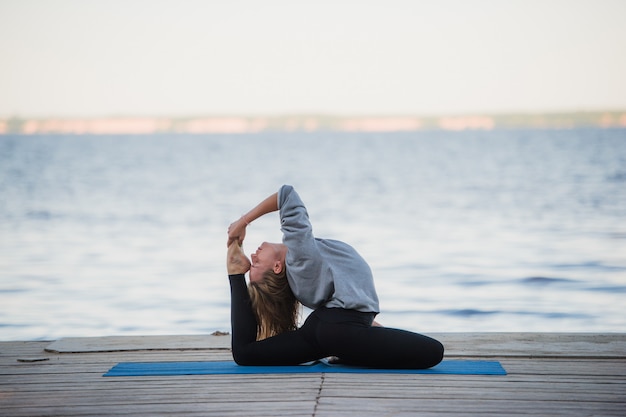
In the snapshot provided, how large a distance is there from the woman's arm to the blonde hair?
0.24 meters

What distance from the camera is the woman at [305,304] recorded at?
4.24m

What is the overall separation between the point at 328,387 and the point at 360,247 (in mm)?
11026

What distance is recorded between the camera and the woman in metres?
4.24

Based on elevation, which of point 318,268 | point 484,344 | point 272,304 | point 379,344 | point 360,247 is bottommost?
point 360,247

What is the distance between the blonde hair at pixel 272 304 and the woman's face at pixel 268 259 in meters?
0.02

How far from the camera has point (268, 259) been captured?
437 cm

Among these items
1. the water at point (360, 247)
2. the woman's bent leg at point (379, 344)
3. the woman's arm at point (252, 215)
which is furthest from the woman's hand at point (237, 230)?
the water at point (360, 247)

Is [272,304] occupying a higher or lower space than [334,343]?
higher

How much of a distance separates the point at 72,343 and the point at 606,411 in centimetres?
299

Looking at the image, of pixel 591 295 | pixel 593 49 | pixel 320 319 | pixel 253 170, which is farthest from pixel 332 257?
pixel 593 49

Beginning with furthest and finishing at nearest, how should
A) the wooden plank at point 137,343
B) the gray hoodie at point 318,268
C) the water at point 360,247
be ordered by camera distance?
1. the water at point 360,247
2. the wooden plank at point 137,343
3. the gray hoodie at point 318,268

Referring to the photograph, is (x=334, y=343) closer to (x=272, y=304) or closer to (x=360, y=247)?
(x=272, y=304)

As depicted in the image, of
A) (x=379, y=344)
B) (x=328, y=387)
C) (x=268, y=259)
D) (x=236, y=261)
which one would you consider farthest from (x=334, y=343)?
(x=236, y=261)

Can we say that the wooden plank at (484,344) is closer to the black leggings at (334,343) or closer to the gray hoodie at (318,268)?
the black leggings at (334,343)
